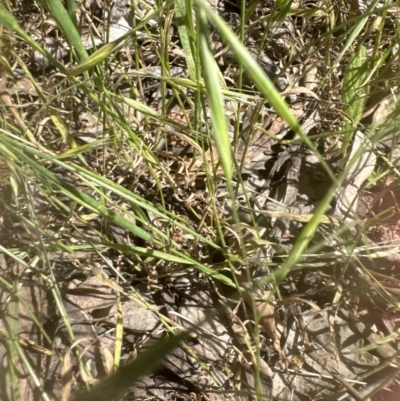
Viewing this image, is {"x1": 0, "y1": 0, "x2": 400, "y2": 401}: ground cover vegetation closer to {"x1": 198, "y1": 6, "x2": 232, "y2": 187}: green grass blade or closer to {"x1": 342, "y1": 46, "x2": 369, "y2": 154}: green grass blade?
{"x1": 342, "y1": 46, "x2": 369, "y2": 154}: green grass blade

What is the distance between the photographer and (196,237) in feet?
2.62

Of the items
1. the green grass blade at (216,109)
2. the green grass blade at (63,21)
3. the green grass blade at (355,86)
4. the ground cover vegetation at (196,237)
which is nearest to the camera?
the green grass blade at (216,109)

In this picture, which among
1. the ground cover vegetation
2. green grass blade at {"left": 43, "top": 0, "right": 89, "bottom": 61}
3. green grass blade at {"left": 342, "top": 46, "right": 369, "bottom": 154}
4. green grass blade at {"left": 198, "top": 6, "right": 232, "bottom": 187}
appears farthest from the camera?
green grass blade at {"left": 342, "top": 46, "right": 369, "bottom": 154}

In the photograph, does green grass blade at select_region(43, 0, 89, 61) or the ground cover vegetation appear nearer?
green grass blade at select_region(43, 0, 89, 61)

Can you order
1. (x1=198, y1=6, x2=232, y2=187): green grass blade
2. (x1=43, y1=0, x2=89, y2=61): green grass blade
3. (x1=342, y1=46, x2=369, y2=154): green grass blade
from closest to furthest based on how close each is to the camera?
(x1=198, y1=6, x2=232, y2=187): green grass blade, (x1=43, y1=0, x2=89, y2=61): green grass blade, (x1=342, y1=46, x2=369, y2=154): green grass blade

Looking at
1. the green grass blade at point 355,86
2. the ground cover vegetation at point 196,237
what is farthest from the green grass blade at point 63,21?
the green grass blade at point 355,86

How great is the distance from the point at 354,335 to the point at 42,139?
2.21 feet

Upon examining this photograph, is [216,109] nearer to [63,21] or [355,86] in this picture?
[63,21]

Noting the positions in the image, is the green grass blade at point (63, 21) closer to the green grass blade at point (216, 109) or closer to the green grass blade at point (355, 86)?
the green grass blade at point (216, 109)

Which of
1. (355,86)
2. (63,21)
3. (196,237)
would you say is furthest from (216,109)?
(355,86)

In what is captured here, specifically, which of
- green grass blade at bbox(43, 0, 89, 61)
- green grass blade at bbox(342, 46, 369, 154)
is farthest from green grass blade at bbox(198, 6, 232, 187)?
green grass blade at bbox(342, 46, 369, 154)

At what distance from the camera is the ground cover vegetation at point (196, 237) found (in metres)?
0.79

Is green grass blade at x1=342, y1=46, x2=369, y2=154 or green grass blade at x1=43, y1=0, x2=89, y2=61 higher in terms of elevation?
green grass blade at x1=43, y1=0, x2=89, y2=61

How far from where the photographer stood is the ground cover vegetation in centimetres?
79
